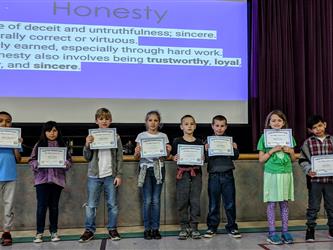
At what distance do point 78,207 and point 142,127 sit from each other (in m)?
1.11

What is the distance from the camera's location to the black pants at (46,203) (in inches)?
120

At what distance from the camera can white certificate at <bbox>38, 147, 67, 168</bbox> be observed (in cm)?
305

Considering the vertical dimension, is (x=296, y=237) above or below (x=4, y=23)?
below

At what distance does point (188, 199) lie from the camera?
3191mm

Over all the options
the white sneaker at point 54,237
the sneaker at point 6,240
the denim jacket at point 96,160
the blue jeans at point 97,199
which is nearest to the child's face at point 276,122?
the denim jacket at point 96,160

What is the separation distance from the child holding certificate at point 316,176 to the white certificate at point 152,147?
1.20 metres

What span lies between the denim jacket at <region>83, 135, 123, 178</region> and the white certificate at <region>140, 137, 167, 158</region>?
21 cm

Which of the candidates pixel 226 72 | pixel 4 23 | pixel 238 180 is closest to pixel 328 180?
pixel 238 180

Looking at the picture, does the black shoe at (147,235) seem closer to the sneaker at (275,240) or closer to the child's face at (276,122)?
the sneaker at (275,240)

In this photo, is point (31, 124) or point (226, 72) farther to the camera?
point (226, 72)

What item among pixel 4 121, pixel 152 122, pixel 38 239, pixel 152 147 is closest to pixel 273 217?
pixel 152 147

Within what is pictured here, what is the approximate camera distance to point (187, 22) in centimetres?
412

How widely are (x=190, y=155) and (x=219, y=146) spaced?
0.26 m

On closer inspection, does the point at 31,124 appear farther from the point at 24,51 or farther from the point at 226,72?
the point at 226,72
